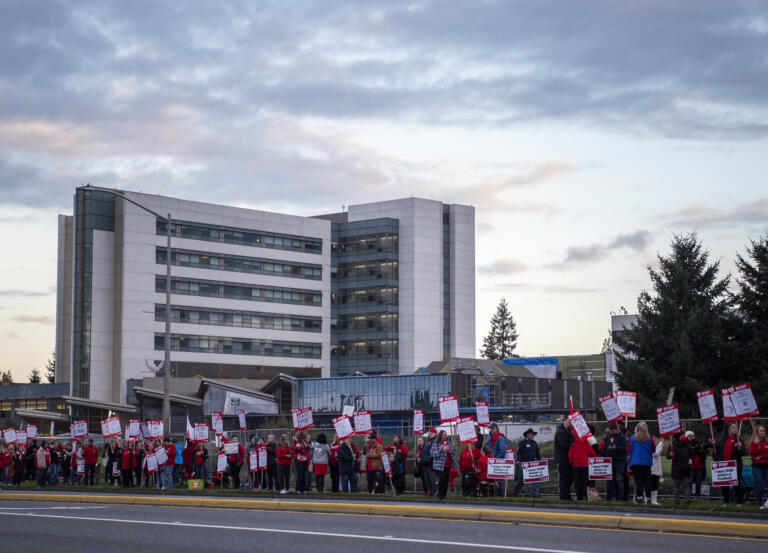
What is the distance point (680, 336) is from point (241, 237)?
7386 centimetres

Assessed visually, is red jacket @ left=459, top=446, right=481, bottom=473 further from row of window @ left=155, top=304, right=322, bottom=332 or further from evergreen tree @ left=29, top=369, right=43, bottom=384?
evergreen tree @ left=29, top=369, right=43, bottom=384

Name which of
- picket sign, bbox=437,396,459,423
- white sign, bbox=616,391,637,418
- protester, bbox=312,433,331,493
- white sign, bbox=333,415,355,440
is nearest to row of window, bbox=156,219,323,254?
protester, bbox=312,433,331,493

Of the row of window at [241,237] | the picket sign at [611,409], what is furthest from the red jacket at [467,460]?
the row of window at [241,237]

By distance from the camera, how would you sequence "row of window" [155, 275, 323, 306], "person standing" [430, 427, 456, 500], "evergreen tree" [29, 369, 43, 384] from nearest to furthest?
"person standing" [430, 427, 456, 500] < "row of window" [155, 275, 323, 306] < "evergreen tree" [29, 369, 43, 384]

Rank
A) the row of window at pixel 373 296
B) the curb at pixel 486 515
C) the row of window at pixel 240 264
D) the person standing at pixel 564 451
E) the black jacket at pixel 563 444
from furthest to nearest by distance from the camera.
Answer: the row of window at pixel 373 296, the row of window at pixel 240 264, the black jacket at pixel 563 444, the person standing at pixel 564 451, the curb at pixel 486 515

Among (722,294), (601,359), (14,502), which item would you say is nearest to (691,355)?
(722,294)

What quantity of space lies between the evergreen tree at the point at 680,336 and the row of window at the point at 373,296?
7061 centimetres

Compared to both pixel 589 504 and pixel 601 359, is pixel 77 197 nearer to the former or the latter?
pixel 601 359

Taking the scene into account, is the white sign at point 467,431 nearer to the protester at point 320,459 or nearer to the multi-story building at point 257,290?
the protester at point 320,459

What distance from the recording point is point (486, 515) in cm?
1953

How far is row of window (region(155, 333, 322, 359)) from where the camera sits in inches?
4488

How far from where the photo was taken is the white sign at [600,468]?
80.1ft

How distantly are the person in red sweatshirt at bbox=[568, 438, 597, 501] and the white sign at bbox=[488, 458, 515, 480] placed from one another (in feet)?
6.74

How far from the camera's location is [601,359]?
469 feet
